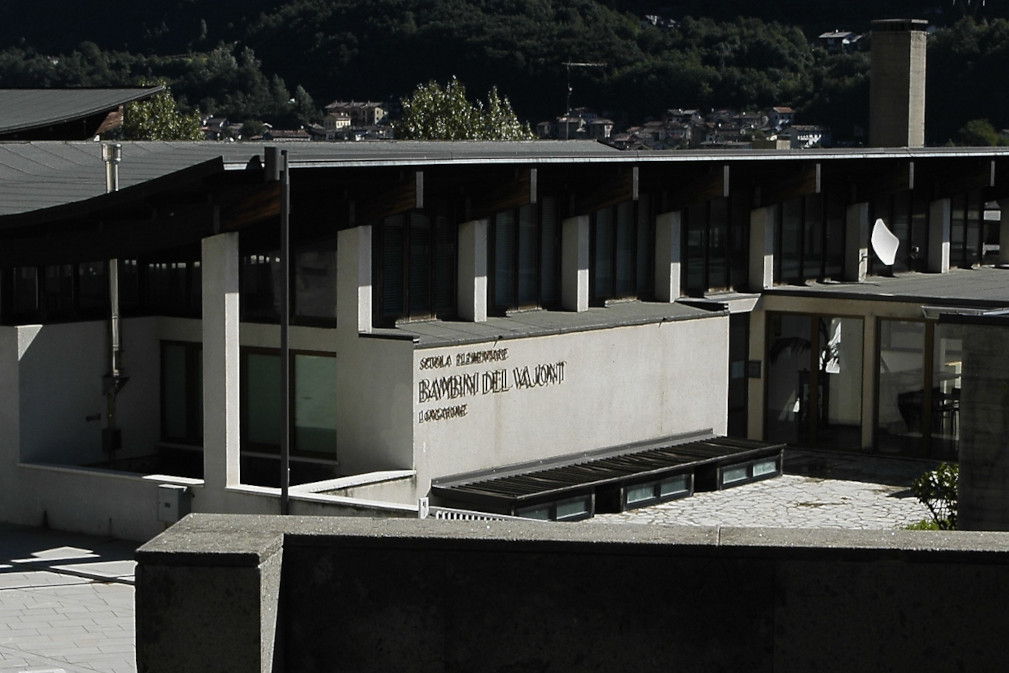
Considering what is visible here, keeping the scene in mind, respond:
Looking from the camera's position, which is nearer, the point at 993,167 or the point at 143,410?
the point at 143,410

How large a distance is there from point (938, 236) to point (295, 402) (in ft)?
52.6

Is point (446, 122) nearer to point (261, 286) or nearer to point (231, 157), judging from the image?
point (261, 286)

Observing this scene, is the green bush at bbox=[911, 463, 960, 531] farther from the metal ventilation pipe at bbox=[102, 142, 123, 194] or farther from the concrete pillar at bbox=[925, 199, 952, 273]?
the concrete pillar at bbox=[925, 199, 952, 273]

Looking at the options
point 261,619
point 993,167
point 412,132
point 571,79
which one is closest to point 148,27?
point 571,79

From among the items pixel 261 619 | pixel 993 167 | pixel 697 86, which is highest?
pixel 697 86

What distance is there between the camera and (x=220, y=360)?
803 inches

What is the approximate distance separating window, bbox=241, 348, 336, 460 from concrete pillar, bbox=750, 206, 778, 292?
10.0 metres

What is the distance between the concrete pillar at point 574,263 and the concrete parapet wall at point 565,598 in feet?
63.7

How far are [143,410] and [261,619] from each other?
60.1 ft

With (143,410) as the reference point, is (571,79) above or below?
above

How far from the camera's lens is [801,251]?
3073 cm

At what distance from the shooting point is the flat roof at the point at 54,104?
34719 millimetres

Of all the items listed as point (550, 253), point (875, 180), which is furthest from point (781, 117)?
point (550, 253)

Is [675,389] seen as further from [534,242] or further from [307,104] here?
[307,104]
